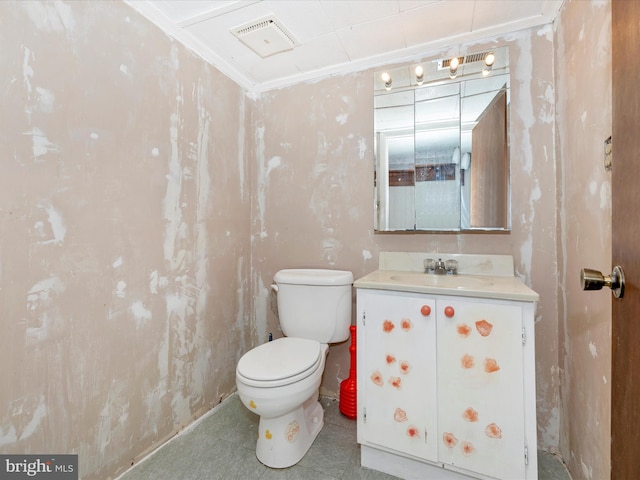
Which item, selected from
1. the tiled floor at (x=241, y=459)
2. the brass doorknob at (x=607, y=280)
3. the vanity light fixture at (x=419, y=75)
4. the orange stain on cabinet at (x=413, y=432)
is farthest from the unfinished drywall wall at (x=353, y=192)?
the brass doorknob at (x=607, y=280)

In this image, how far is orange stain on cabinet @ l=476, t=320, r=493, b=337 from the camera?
3.81ft

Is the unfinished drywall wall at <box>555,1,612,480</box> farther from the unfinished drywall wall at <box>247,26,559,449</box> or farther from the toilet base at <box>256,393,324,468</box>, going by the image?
the toilet base at <box>256,393,324,468</box>

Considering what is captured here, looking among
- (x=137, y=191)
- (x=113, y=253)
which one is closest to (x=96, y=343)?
(x=113, y=253)

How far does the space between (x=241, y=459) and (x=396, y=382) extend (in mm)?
835

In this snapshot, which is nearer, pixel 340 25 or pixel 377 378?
pixel 377 378

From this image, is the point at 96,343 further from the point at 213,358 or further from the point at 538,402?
the point at 538,402

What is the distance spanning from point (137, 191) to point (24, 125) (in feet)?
1.43

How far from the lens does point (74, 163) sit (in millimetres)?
1156

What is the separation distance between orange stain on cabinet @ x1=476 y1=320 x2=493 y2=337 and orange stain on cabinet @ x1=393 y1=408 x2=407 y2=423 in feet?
1.58

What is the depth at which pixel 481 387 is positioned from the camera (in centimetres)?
117

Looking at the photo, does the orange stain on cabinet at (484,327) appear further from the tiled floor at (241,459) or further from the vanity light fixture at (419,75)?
the vanity light fixture at (419,75)

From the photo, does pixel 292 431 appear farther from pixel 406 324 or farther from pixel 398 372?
pixel 406 324

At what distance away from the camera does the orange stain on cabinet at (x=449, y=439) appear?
121 centimetres

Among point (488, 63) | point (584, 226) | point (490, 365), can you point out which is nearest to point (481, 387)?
point (490, 365)
